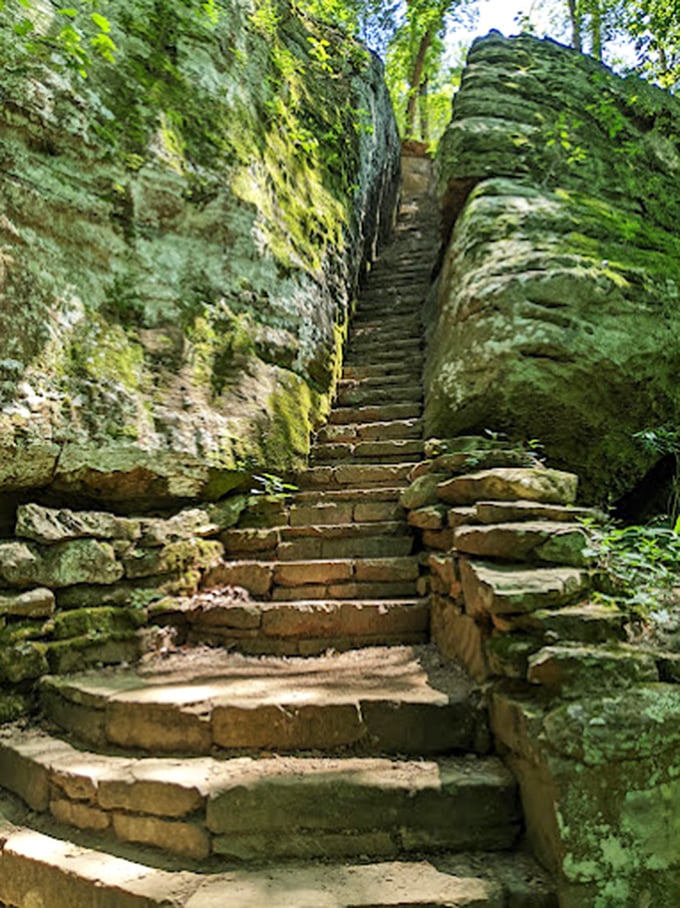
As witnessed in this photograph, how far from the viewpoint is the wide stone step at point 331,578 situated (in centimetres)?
363

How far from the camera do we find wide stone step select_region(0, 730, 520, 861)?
2.11 m

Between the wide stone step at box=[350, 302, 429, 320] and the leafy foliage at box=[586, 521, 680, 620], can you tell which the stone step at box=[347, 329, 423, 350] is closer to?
the wide stone step at box=[350, 302, 429, 320]

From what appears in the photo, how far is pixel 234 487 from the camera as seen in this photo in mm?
4176

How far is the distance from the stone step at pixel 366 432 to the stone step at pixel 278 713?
2.65m

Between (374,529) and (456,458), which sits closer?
(456,458)

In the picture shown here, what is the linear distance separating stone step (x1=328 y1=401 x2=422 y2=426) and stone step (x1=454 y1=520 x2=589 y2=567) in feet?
9.08

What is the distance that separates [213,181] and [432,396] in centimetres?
262

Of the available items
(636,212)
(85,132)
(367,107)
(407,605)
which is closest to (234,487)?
(407,605)

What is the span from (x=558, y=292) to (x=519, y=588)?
304cm

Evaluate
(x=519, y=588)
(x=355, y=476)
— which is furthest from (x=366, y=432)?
(x=519, y=588)

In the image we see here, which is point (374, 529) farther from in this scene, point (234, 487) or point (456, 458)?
point (234, 487)

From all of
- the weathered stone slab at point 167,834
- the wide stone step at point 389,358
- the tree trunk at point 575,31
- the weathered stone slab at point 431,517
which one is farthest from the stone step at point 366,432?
the tree trunk at point 575,31

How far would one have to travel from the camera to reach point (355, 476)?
4684 mm

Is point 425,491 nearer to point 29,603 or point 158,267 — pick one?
point 29,603
